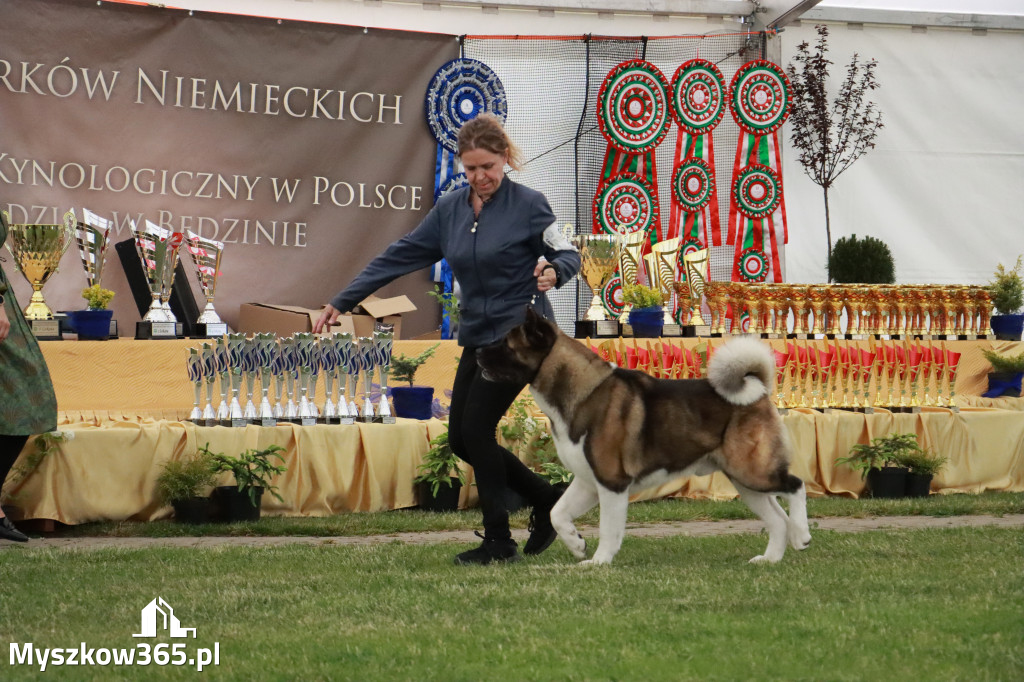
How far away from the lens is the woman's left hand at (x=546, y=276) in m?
4.39

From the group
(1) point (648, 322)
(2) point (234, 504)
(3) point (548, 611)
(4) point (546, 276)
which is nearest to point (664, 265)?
(1) point (648, 322)

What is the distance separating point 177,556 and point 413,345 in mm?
2627

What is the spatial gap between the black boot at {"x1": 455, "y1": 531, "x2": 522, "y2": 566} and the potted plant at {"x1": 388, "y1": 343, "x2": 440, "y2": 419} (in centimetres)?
234

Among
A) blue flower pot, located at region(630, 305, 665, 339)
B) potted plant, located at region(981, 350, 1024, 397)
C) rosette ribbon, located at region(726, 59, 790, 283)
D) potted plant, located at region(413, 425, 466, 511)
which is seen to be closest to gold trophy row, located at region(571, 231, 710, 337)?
blue flower pot, located at region(630, 305, 665, 339)

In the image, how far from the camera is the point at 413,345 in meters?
7.44

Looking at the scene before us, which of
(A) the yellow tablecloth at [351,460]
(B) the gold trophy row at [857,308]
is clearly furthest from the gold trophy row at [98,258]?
(B) the gold trophy row at [857,308]

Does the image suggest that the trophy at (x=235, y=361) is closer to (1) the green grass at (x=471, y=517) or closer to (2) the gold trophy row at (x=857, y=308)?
(1) the green grass at (x=471, y=517)

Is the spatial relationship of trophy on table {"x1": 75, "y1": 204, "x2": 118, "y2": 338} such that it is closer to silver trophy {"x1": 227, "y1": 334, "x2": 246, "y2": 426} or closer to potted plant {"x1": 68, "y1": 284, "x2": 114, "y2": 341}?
potted plant {"x1": 68, "y1": 284, "x2": 114, "y2": 341}

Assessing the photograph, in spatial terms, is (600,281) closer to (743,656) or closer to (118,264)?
(118,264)

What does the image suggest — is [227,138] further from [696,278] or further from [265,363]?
[696,278]

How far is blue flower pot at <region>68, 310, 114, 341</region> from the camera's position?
6.89 m

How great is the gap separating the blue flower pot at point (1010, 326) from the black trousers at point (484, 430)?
19.4 ft

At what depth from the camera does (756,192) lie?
1084 cm

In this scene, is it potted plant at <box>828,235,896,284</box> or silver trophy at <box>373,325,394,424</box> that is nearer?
silver trophy at <box>373,325,394,424</box>
